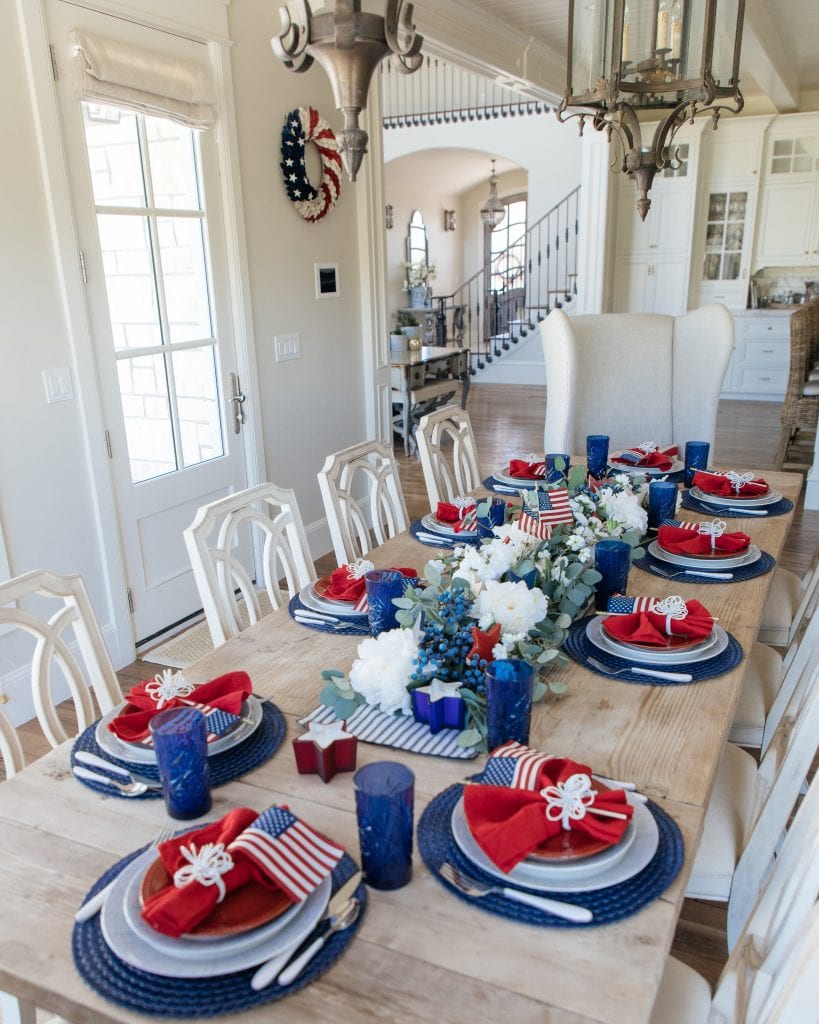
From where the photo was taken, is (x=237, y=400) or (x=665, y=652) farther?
(x=237, y=400)

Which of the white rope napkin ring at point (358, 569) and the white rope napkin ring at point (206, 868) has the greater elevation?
the white rope napkin ring at point (206, 868)

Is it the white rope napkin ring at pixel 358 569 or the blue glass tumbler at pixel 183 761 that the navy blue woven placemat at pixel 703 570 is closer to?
the white rope napkin ring at pixel 358 569

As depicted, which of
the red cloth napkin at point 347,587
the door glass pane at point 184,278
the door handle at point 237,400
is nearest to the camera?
the red cloth napkin at point 347,587

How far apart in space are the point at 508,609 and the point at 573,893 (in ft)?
1.65

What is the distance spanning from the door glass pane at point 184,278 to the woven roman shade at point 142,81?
375 millimetres

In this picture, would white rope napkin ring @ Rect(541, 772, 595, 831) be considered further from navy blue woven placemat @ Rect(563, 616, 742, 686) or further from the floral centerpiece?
navy blue woven placemat @ Rect(563, 616, 742, 686)

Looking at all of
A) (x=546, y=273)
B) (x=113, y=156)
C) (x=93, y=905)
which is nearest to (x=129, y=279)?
(x=113, y=156)

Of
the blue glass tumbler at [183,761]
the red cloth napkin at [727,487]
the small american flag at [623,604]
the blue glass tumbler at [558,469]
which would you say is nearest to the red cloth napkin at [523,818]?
the blue glass tumbler at [183,761]

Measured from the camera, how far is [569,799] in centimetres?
99

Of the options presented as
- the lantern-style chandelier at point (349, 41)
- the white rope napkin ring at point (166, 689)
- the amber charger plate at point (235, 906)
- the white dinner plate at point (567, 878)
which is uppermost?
the lantern-style chandelier at point (349, 41)

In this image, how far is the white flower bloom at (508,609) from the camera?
4.44 feet

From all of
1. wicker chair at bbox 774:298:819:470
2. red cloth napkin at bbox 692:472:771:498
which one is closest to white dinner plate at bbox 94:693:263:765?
red cloth napkin at bbox 692:472:771:498

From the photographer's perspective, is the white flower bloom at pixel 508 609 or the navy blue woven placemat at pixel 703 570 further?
the navy blue woven placemat at pixel 703 570

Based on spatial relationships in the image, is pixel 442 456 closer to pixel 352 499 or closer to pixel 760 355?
pixel 352 499
